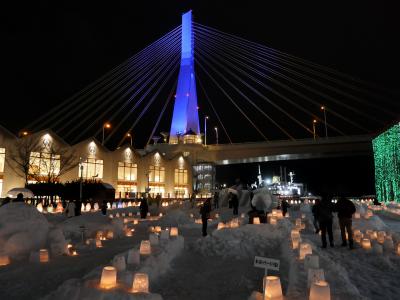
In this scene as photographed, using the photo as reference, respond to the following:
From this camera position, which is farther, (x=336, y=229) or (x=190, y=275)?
(x=336, y=229)

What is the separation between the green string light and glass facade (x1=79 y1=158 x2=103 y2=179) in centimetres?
2953

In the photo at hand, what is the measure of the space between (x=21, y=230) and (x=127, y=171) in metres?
37.2

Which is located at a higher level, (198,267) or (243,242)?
(243,242)

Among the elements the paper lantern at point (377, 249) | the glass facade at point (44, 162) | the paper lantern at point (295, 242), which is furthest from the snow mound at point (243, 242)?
the glass facade at point (44, 162)

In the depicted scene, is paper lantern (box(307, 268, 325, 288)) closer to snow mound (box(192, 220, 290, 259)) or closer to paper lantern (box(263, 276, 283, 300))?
paper lantern (box(263, 276, 283, 300))

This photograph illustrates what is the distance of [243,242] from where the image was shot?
33.9ft

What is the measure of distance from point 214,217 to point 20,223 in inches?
512

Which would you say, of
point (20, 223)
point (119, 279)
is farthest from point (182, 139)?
point (119, 279)

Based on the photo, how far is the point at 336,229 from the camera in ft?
44.7

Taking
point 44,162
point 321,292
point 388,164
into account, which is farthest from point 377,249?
point 44,162

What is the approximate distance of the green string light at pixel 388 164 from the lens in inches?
993

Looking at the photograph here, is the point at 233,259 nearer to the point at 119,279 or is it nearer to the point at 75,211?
the point at 119,279

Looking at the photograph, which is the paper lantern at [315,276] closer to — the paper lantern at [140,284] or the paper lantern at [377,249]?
the paper lantern at [140,284]

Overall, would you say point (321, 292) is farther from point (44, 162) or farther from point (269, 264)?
point (44, 162)
